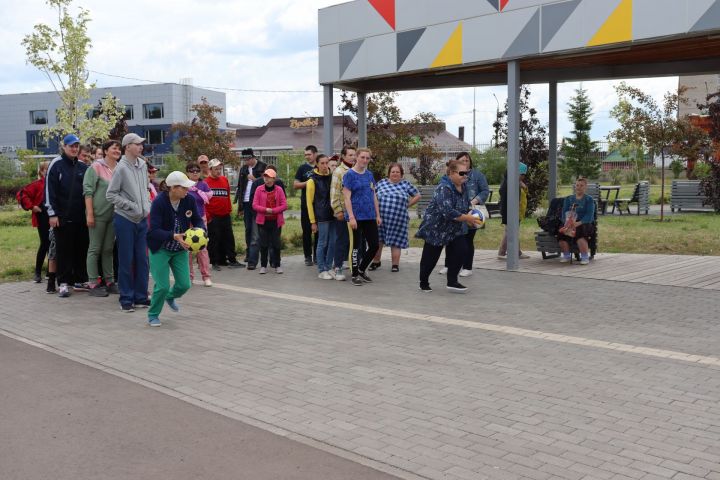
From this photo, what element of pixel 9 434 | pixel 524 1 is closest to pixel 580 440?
pixel 9 434

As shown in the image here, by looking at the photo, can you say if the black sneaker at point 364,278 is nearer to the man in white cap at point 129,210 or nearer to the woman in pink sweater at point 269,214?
the woman in pink sweater at point 269,214

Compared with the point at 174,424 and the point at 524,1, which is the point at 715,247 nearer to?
the point at 524,1

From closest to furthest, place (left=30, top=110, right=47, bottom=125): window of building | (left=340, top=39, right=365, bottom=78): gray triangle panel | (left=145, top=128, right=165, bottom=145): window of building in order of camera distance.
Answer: (left=340, top=39, right=365, bottom=78): gray triangle panel
(left=145, top=128, right=165, bottom=145): window of building
(left=30, top=110, right=47, bottom=125): window of building

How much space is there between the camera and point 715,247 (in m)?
14.8

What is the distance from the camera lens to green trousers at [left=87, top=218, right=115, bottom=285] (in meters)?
9.47

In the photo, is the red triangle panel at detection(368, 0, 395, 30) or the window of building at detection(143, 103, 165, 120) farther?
the window of building at detection(143, 103, 165, 120)

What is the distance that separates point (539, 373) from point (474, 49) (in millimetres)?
6684

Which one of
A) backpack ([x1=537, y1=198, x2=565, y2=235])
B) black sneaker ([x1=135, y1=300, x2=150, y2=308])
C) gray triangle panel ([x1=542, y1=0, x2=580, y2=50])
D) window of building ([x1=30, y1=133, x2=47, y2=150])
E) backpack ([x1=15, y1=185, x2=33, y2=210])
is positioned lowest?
black sneaker ([x1=135, y1=300, x2=150, y2=308])

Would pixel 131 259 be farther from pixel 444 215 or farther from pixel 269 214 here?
pixel 444 215

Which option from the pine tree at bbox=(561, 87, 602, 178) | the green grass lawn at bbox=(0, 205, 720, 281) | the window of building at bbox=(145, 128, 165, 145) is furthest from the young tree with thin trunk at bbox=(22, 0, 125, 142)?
the window of building at bbox=(145, 128, 165, 145)

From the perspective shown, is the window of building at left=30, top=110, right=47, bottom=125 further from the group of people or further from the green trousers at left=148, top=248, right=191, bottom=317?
the green trousers at left=148, top=248, right=191, bottom=317

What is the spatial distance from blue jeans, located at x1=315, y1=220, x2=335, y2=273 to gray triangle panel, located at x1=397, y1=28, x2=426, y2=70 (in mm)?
3049

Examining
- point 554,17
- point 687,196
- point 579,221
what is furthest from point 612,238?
point 687,196

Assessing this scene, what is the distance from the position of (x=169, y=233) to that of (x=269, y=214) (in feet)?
12.9
